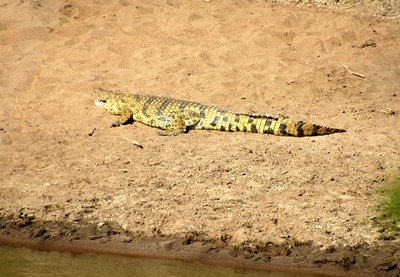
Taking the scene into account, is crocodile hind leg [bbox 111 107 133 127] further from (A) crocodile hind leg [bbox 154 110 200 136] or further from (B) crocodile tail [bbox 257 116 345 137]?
(B) crocodile tail [bbox 257 116 345 137]

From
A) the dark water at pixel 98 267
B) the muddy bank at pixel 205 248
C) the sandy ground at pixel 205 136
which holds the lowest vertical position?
the dark water at pixel 98 267

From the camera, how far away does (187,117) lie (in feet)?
30.4

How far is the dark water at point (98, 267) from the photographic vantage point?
6.23 meters

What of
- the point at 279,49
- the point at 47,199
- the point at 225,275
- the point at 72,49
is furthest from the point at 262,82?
the point at 225,275

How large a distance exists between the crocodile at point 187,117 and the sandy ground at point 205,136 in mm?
135

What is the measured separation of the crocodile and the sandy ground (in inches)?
5.3

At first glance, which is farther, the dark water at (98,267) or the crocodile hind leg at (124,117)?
the crocodile hind leg at (124,117)

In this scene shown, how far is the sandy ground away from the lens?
6.76 m

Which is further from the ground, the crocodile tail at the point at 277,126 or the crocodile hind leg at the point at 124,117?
the crocodile hind leg at the point at 124,117

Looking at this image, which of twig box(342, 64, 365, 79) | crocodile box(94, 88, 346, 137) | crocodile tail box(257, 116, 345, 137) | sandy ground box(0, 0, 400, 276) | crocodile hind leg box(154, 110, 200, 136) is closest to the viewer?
sandy ground box(0, 0, 400, 276)

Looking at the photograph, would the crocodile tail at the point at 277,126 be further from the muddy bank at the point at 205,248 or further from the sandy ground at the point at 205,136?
the muddy bank at the point at 205,248

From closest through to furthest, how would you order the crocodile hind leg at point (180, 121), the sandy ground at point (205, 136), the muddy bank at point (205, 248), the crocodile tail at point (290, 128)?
1. the muddy bank at point (205, 248)
2. the sandy ground at point (205, 136)
3. the crocodile tail at point (290, 128)
4. the crocodile hind leg at point (180, 121)

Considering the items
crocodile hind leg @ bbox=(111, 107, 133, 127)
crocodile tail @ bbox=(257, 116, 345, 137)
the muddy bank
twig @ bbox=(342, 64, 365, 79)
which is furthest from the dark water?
twig @ bbox=(342, 64, 365, 79)

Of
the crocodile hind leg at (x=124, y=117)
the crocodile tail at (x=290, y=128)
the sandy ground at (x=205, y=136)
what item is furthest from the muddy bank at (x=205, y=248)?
the crocodile hind leg at (x=124, y=117)
